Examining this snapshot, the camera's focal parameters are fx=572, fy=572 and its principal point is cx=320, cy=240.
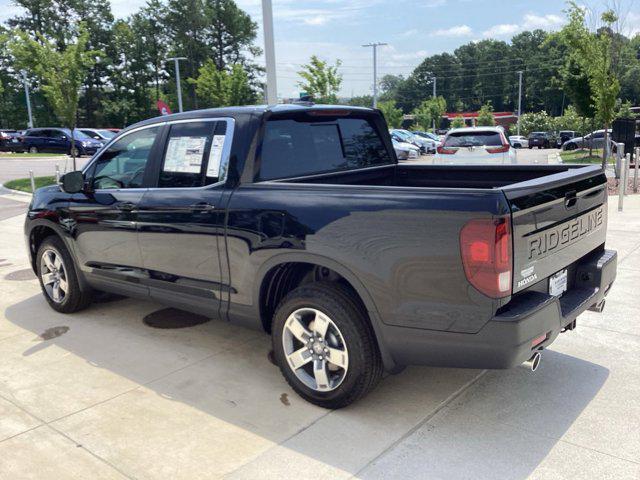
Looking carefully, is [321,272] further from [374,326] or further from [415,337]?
[415,337]

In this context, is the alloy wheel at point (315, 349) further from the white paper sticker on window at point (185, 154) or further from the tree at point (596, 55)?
the tree at point (596, 55)

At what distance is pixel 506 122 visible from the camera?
98125 mm

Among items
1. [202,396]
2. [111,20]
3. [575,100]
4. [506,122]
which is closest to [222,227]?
[202,396]

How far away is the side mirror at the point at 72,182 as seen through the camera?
15.4 ft

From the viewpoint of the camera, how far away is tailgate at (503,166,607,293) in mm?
2824

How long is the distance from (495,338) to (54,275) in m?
4.31

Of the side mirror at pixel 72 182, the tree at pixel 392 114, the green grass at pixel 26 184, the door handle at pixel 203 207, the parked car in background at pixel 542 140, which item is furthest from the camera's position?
the tree at pixel 392 114

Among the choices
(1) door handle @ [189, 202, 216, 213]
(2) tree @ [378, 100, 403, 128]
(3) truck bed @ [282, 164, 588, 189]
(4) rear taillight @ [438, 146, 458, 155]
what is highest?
(2) tree @ [378, 100, 403, 128]

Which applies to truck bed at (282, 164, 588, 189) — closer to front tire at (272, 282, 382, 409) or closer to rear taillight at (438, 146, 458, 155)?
front tire at (272, 282, 382, 409)

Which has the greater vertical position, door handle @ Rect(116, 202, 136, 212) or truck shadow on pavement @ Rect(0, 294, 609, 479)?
door handle @ Rect(116, 202, 136, 212)

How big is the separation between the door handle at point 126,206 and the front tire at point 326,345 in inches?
63.2

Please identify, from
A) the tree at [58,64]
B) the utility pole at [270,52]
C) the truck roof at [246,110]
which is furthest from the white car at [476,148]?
the tree at [58,64]

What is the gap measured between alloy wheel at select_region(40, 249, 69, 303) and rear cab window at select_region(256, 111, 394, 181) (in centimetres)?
259

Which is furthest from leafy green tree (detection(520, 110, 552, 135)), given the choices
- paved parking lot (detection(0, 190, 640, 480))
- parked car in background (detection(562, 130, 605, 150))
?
paved parking lot (detection(0, 190, 640, 480))
